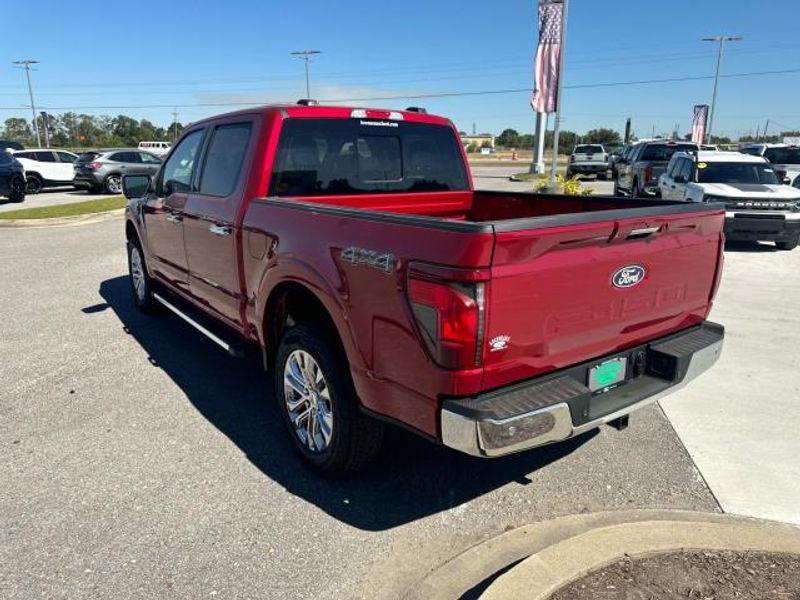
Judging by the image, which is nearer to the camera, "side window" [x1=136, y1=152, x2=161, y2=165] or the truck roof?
the truck roof

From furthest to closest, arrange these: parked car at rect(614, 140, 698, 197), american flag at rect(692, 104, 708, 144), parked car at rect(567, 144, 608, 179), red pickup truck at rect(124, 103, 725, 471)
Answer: american flag at rect(692, 104, 708, 144) → parked car at rect(567, 144, 608, 179) → parked car at rect(614, 140, 698, 197) → red pickup truck at rect(124, 103, 725, 471)

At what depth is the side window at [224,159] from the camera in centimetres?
412

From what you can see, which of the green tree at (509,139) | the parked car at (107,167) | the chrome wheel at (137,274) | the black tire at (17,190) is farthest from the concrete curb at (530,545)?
the green tree at (509,139)

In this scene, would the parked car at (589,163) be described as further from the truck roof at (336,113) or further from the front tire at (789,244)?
the truck roof at (336,113)

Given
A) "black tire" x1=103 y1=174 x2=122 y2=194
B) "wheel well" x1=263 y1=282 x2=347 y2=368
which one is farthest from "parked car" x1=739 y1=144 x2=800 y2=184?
"black tire" x1=103 y1=174 x2=122 y2=194

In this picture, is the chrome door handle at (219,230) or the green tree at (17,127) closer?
the chrome door handle at (219,230)

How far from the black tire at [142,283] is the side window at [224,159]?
7.55 ft

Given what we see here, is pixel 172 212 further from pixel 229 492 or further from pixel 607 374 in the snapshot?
pixel 607 374

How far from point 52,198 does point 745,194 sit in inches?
838

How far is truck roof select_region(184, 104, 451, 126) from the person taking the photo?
13.0 ft

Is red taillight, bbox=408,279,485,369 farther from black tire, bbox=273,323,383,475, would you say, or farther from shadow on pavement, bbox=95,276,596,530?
shadow on pavement, bbox=95,276,596,530

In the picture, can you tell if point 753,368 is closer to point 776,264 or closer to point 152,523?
point 152,523

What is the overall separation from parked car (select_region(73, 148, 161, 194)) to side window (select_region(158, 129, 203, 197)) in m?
17.9

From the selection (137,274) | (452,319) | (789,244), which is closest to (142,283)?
(137,274)
